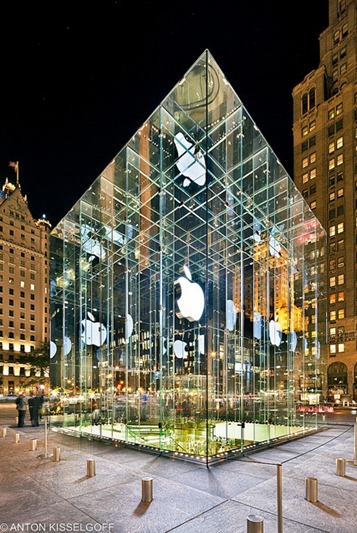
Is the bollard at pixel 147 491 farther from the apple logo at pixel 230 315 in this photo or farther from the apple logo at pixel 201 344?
the apple logo at pixel 230 315

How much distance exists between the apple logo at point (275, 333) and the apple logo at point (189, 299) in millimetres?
5272

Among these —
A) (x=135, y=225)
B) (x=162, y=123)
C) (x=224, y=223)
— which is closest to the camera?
(x=162, y=123)

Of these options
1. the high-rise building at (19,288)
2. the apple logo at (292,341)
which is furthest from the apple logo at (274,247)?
the high-rise building at (19,288)

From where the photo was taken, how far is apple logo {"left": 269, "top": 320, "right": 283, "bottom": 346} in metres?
16.6

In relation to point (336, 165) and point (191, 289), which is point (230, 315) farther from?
point (336, 165)

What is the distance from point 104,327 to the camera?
1709 cm

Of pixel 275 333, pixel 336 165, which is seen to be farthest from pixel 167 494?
pixel 336 165

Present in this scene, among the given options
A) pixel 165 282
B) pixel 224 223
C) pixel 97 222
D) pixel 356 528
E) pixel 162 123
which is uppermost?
pixel 162 123

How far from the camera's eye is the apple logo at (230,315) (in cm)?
1302

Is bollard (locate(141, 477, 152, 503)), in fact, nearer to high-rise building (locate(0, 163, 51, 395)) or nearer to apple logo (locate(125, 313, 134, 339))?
apple logo (locate(125, 313, 134, 339))

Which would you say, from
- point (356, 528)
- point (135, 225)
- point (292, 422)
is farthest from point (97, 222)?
point (356, 528)

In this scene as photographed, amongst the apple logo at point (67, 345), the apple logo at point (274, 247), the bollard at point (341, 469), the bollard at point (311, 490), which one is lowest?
the bollard at point (341, 469)

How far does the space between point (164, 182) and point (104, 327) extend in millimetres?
7379

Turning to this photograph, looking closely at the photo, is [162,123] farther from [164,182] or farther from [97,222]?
[97,222]
